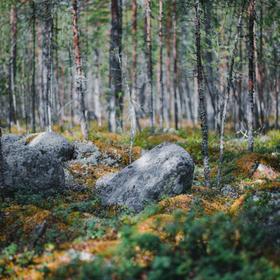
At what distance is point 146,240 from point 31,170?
6694 millimetres

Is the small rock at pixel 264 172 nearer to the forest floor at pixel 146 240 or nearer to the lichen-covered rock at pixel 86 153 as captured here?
the forest floor at pixel 146 240

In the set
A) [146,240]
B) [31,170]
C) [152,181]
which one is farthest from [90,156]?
[146,240]

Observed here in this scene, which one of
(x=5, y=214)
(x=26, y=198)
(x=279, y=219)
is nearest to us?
(x=279, y=219)

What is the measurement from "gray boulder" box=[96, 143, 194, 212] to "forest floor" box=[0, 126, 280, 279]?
540 mm

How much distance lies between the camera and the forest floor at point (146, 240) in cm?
599

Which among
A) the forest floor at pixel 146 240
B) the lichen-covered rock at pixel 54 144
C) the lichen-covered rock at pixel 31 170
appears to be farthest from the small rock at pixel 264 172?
the lichen-covered rock at pixel 54 144

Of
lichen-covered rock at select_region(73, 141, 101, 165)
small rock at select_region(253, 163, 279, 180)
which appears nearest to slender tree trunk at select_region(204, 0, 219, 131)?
small rock at select_region(253, 163, 279, 180)

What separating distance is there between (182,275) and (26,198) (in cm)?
627

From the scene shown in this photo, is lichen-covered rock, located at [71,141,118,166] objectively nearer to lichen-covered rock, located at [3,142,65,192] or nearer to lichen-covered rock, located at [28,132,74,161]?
lichen-covered rock, located at [28,132,74,161]

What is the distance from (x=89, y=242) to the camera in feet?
24.4

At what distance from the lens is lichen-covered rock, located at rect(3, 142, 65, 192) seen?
1195 centimetres

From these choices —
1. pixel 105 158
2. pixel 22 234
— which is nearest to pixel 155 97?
pixel 105 158

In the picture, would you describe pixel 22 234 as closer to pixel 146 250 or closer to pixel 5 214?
pixel 5 214

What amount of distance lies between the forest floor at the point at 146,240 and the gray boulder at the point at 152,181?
21.2 inches
